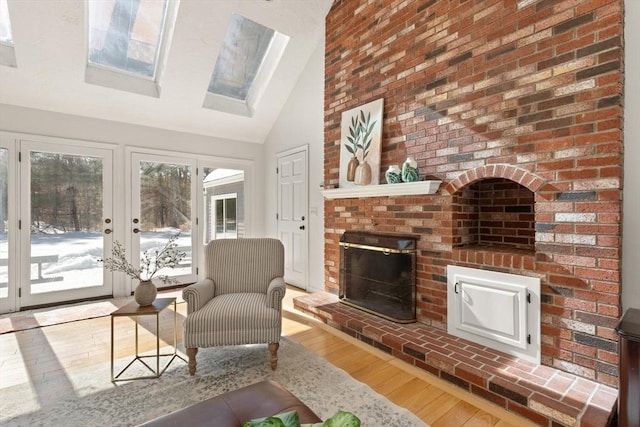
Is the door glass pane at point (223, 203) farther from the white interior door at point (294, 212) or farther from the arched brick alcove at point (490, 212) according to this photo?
the arched brick alcove at point (490, 212)

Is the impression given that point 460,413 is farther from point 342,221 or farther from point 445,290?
point 342,221

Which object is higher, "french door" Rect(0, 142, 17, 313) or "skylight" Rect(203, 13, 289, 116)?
"skylight" Rect(203, 13, 289, 116)

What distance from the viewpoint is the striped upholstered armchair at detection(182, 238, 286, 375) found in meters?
2.28

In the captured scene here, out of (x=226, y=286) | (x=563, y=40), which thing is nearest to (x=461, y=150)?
(x=563, y=40)

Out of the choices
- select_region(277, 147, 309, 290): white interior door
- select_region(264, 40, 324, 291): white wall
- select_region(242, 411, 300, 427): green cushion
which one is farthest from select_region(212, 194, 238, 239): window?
select_region(242, 411, 300, 427): green cushion

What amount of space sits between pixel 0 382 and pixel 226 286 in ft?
5.04

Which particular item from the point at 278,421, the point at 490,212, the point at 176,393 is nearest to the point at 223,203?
the point at 176,393

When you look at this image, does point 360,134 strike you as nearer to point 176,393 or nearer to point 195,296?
point 195,296

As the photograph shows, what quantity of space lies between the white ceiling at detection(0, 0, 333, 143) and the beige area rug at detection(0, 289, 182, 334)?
2275 millimetres

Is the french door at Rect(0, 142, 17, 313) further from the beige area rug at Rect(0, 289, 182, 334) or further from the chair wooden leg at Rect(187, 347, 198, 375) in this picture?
the chair wooden leg at Rect(187, 347, 198, 375)

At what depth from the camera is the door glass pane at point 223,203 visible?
5.07 meters

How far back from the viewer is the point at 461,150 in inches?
103

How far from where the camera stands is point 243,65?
4.47m

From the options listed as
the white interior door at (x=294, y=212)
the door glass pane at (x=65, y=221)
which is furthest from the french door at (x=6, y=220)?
the white interior door at (x=294, y=212)
